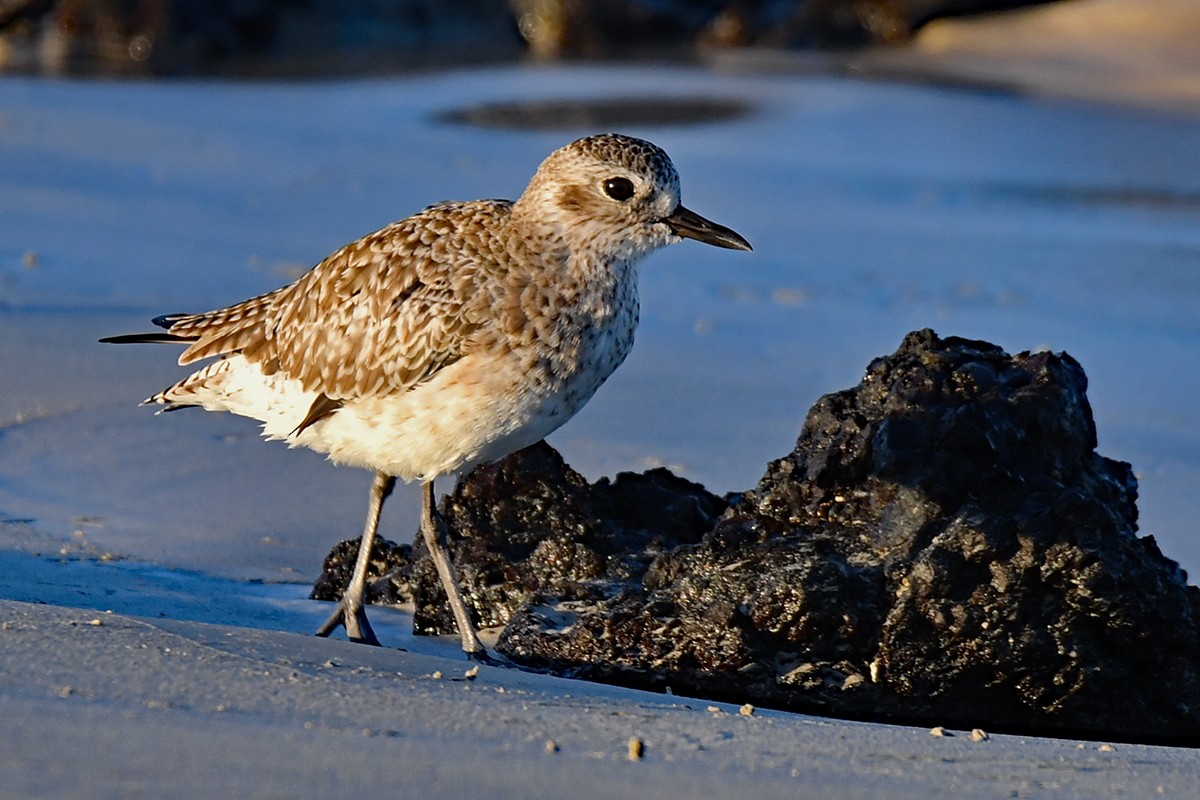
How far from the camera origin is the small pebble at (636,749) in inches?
180

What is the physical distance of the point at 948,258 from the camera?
38.9 ft

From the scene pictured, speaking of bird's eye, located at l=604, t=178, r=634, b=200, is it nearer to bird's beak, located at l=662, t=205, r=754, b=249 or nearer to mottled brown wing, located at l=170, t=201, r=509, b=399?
bird's beak, located at l=662, t=205, r=754, b=249

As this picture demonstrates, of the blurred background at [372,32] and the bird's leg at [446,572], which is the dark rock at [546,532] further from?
the blurred background at [372,32]

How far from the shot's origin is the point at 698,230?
645 cm

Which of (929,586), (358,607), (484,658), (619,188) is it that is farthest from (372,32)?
(929,586)

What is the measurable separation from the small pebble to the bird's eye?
2.36 meters

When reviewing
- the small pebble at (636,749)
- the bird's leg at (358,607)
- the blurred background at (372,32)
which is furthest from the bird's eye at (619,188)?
the blurred background at (372,32)

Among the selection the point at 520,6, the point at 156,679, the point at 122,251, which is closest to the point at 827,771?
the point at 156,679

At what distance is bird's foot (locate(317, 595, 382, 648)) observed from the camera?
6176 mm

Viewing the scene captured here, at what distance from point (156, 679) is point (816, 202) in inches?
364

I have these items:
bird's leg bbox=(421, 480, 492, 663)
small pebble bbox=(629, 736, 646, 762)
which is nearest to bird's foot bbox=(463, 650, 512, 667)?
bird's leg bbox=(421, 480, 492, 663)

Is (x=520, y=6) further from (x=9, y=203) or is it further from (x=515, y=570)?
(x=515, y=570)

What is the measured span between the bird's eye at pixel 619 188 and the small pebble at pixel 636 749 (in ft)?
7.75

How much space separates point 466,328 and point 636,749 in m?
2.03
